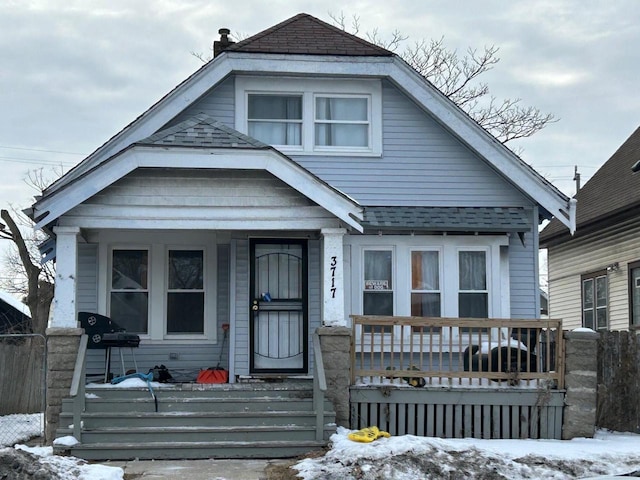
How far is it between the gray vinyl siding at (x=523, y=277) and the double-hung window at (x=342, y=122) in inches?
115

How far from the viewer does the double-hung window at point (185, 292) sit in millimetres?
13461

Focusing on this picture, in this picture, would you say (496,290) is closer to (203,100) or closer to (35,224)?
(203,100)

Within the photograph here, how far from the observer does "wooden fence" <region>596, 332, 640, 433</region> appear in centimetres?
1251

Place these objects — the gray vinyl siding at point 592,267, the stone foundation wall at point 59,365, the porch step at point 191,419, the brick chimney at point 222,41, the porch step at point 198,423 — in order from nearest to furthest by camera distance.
A: the porch step at point 198,423
the porch step at point 191,419
the stone foundation wall at point 59,365
the brick chimney at point 222,41
the gray vinyl siding at point 592,267

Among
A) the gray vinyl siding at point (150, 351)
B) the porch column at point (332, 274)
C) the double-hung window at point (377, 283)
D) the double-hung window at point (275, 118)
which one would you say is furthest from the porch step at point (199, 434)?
the double-hung window at point (275, 118)

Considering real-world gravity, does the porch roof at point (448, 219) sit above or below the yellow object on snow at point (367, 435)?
above

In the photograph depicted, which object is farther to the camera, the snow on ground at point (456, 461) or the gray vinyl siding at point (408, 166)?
the gray vinyl siding at point (408, 166)

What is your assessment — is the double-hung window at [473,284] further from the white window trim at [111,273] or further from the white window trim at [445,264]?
the white window trim at [111,273]

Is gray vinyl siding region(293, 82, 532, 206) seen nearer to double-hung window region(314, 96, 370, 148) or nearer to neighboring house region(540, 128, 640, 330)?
double-hung window region(314, 96, 370, 148)

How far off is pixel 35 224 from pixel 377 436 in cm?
481

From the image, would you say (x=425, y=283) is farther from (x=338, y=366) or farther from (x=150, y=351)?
(x=150, y=351)

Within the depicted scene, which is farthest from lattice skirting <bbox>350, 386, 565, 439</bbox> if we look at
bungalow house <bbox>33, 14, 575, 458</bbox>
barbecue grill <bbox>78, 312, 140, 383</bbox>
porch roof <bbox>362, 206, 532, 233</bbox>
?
barbecue grill <bbox>78, 312, 140, 383</bbox>

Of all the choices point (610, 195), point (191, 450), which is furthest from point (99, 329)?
point (610, 195)

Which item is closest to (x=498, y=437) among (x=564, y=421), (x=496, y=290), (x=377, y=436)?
(x=564, y=421)
